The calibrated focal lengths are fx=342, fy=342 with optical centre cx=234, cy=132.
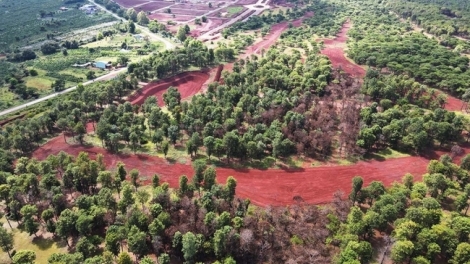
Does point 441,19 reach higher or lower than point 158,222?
higher

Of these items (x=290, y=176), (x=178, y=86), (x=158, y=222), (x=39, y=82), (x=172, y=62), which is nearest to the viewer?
(x=158, y=222)

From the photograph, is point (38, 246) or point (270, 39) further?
point (270, 39)

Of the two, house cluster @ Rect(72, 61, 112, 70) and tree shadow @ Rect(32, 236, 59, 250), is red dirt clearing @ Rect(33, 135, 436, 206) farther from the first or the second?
house cluster @ Rect(72, 61, 112, 70)

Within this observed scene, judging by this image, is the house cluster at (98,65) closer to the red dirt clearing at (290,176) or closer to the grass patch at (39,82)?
the grass patch at (39,82)

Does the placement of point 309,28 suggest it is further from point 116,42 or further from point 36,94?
point 36,94

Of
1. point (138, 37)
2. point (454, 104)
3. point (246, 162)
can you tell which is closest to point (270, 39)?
point (138, 37)

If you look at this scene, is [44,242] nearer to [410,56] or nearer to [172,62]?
[172,62]

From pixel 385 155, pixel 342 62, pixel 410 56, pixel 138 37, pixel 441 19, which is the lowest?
pixel 385 155
